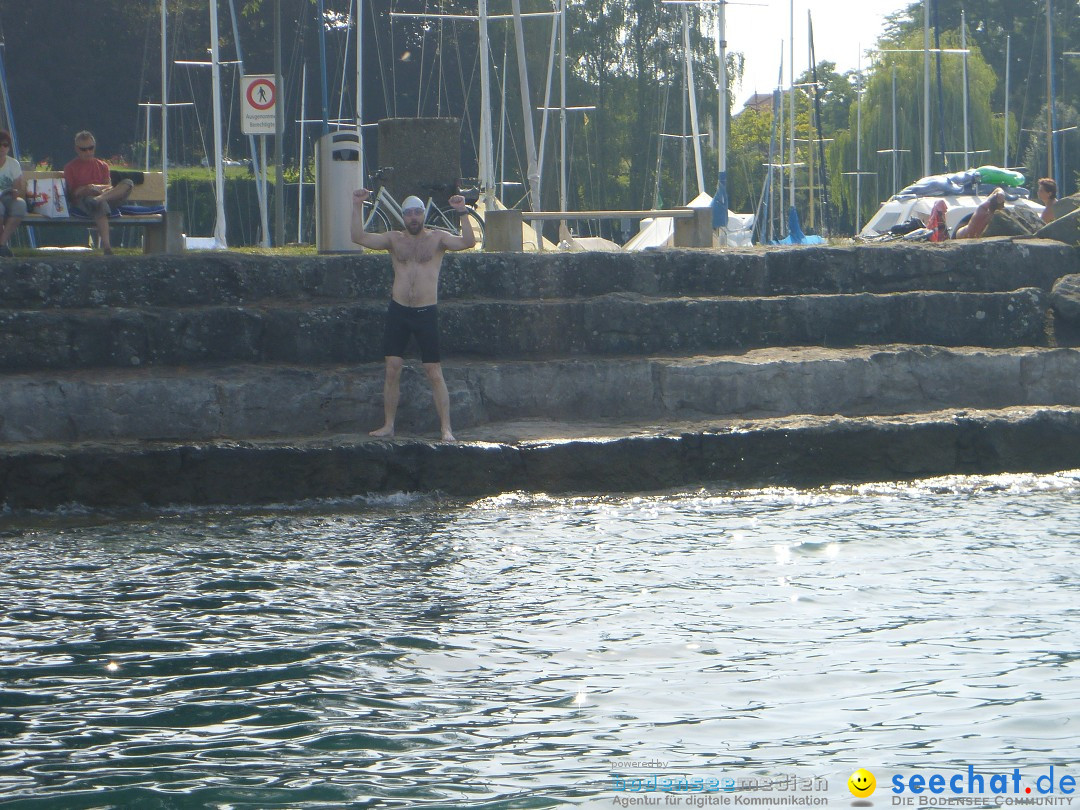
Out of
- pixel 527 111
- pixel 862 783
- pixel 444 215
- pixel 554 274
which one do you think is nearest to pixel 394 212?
pixel 444 215

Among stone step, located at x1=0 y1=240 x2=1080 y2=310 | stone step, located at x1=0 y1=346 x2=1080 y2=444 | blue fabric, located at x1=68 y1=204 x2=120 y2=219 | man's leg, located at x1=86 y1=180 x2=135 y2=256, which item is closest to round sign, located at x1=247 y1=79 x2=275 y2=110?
blue fabric, located at x1=68 y1=204 x2=120 y2=219

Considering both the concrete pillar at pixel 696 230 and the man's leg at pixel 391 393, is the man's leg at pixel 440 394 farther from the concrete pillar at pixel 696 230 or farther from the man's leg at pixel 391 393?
the concrete pillar at pixel 696 230

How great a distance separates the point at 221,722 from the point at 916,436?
6.63 m

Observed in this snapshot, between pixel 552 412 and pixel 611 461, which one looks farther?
pixel 552 412

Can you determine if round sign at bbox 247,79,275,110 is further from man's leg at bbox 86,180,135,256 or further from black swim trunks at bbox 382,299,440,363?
black swim trunks at bbox 382,299,440,363

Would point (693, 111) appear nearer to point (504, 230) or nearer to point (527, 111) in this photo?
point (527, 111)

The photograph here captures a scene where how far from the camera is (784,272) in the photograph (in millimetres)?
12344

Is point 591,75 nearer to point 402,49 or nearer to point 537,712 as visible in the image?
point 402,49

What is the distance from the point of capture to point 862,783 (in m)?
4.35

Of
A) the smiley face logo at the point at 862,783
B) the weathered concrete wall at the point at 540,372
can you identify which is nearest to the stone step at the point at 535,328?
the weathered concrete wall at the point at 540,372

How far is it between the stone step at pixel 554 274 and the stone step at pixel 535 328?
1.00 ft

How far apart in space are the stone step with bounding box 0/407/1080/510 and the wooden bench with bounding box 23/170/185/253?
331cm

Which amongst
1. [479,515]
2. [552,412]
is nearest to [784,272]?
[552,412]

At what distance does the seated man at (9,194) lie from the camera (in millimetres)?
11141
